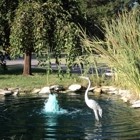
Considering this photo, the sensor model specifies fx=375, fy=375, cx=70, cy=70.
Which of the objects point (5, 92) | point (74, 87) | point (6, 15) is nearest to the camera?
point (6, 15)

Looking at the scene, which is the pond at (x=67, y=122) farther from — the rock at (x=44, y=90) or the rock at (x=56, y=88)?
the rock at (x=56, y=88)

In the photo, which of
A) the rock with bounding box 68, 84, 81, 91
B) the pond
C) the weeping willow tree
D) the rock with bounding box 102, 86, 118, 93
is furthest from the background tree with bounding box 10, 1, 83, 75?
the rock with bounding box 102, 86, 118, 93

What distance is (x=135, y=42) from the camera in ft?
30.2

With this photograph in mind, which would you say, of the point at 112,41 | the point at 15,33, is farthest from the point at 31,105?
the point at 112,41

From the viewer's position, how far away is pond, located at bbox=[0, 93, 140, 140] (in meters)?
7.43

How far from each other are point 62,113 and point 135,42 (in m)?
2.60

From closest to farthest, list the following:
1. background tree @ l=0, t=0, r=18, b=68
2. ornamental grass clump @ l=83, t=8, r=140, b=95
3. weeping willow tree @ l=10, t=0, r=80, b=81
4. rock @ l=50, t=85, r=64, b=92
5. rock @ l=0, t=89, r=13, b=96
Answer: ornamental grass clump @ l=83, t=8, r=140, b=95
weeping willow tree @ l=10, t=0, r=80, b=81
background tree @ l=0, t=0, r=18, b=68
rock @ l=0, t=89, r=13, b=96
rock @ l=50, t=85, r=64, b=92

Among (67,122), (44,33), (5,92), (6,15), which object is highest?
(6,15)

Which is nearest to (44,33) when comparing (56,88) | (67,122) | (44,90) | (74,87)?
(67,122)

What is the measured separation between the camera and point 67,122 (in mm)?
8625

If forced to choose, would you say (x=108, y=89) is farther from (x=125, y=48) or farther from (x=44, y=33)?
(x=44, y=33)

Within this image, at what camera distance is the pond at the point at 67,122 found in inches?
292

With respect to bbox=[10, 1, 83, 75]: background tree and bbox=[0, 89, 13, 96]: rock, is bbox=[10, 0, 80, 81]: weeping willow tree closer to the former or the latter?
bbox=[10, 1, 83, 75]: background tree

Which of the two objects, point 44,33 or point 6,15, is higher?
point 6,15
